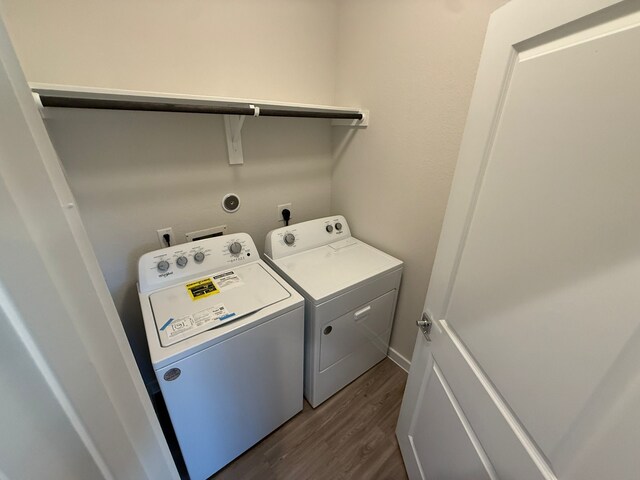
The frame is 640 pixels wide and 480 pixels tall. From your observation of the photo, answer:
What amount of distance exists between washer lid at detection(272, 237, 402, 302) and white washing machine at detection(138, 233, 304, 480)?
0.36 ft

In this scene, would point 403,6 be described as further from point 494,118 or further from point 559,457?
point 559,457

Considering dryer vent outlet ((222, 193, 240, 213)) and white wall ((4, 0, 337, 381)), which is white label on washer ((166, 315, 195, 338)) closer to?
white wall ((4, 0, 337, 381))

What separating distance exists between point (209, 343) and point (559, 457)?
969 millimetres

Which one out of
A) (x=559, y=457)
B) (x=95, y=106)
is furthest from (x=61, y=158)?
(x=559, y=457)

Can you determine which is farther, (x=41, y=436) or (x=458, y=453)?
(x=458, y=453)

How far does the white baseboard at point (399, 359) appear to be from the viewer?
173 centimetres

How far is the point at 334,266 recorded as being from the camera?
4.82 ft

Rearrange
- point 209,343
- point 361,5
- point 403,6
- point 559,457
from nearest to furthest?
1. point 559,457
2. point 209,343
3. point 403,6
4. point 361,5

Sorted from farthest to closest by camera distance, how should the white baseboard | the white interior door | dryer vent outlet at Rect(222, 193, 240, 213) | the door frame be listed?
the white baseboard, dryer vent outlet at Rect(222, 193, 240, 213), the white interior door, the door frame

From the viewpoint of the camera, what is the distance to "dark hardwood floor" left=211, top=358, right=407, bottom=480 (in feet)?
4.14

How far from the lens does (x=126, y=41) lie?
107 centimetres

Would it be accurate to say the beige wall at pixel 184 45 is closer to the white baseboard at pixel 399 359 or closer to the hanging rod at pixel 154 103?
the hanging rod at pixel 154 103

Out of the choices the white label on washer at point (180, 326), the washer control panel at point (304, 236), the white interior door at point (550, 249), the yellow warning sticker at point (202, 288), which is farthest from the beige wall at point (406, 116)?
the white label on washer at point (180, 326)

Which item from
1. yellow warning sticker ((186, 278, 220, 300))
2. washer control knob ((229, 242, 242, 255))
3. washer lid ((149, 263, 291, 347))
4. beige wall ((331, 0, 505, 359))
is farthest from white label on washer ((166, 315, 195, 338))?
beige wall ((331, 0, 505, 359))
